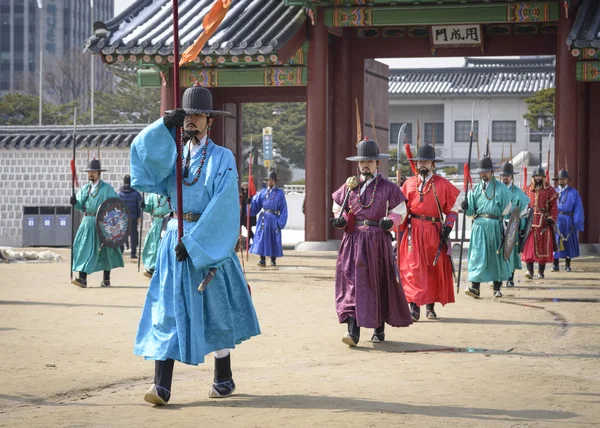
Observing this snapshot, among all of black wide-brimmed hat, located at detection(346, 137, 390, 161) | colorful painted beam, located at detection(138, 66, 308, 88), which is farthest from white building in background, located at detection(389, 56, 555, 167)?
black wide-brimmed hat, located at detection(346, 137, 390, 161)

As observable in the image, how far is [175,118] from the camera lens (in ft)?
20.4

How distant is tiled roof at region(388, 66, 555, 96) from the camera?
1773 inches

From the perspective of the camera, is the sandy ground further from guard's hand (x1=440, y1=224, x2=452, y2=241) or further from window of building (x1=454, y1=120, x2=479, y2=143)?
window of building (x1=454, y1=120, x2=479, y2=143)

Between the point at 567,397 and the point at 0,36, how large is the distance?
218 feet

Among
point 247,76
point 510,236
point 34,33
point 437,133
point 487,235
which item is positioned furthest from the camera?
point 34,33

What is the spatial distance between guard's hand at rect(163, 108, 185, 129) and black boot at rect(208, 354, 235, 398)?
1423mm

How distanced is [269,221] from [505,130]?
97.1 ft

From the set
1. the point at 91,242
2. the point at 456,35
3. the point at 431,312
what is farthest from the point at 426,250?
the point at 456,35

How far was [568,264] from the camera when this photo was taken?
17031mm

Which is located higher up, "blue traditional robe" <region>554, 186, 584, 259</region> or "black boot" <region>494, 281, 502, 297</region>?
"blue traditional robe" <region>554, 186, 584, 259</region>

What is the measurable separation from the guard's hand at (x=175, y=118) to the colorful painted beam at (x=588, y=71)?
13.6 metres

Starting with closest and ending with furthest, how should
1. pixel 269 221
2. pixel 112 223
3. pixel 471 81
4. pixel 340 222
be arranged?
pixel 340 222 < pixel 112 223 < pixel 269 221 < pixel 471 81

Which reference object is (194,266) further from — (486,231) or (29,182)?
(29,182)

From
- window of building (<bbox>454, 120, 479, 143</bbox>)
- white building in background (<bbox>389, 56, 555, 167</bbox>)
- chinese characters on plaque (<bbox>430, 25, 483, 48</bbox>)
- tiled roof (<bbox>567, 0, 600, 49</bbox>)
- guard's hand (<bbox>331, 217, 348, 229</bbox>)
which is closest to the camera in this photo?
guard's hand (<bbox>331, 217, 348, 229</bbox>)
